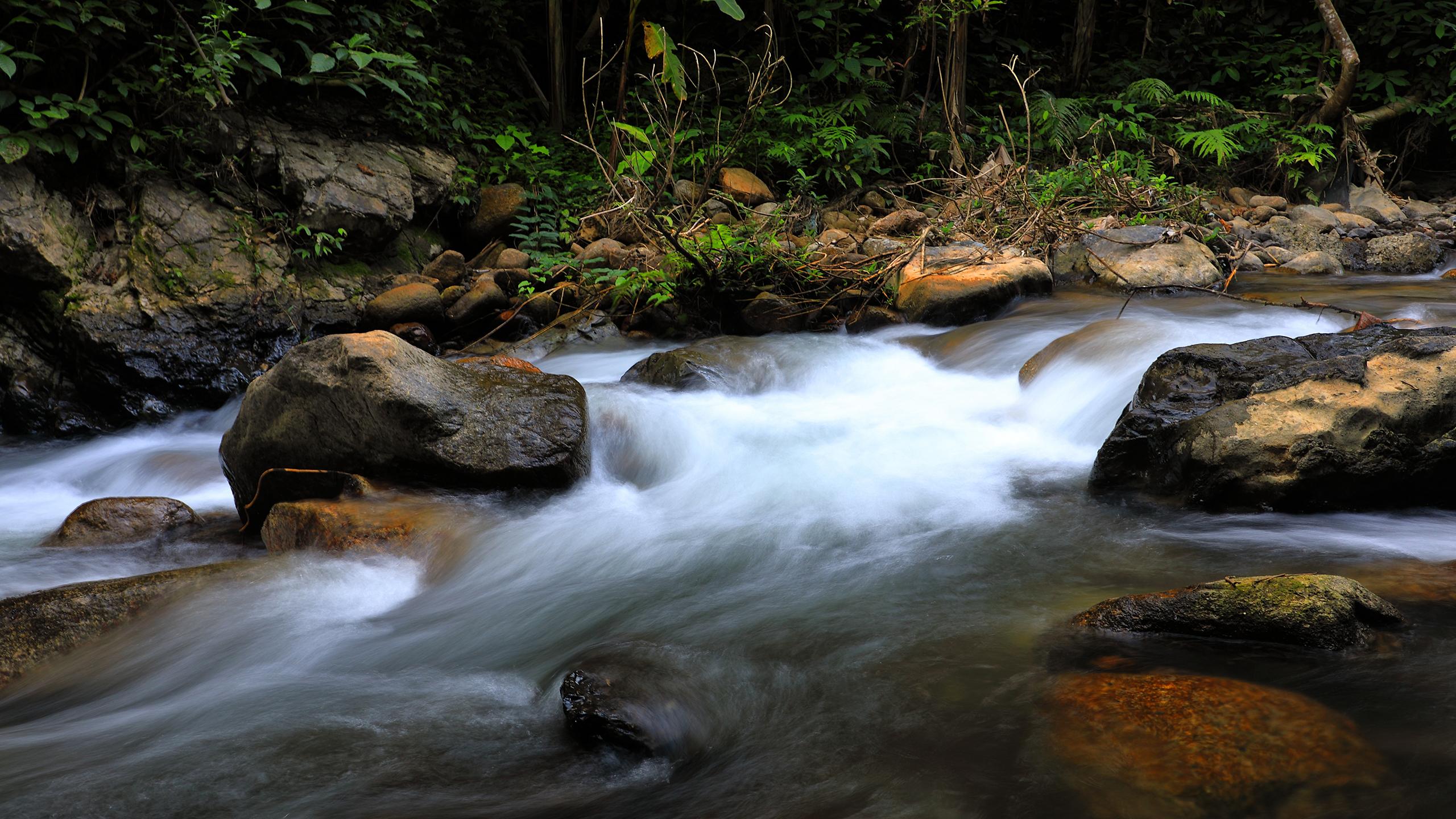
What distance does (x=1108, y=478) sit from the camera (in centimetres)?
386

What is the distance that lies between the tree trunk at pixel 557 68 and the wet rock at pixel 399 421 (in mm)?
6867

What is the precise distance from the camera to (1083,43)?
12102 millimetres

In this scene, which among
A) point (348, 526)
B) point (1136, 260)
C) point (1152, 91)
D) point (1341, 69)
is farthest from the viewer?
point (1152, 91)

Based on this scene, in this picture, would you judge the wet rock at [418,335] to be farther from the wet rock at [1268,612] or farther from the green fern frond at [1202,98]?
the green fern frond at [1202,98]

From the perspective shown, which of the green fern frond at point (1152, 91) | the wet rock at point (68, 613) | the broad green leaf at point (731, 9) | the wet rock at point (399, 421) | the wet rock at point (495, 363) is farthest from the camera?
the green fern frond at point (1152, 91)

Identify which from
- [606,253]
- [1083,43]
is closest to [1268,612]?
[606,253]

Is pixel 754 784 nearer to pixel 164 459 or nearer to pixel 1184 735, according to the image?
pixel 1184 735

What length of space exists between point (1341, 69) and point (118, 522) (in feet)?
41.7

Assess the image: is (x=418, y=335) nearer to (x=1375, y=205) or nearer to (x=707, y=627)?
(x=707, y=627)

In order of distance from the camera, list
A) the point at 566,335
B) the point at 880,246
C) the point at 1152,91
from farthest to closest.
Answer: the point at 1152,91 → the point at 880,246 → the point at 566,335

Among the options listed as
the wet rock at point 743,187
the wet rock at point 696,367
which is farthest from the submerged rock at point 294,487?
the wet rock at point 743,187

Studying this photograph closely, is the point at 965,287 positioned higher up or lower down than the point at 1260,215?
lower down

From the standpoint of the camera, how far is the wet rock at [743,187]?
9.42m

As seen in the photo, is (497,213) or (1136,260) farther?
(497,213)
